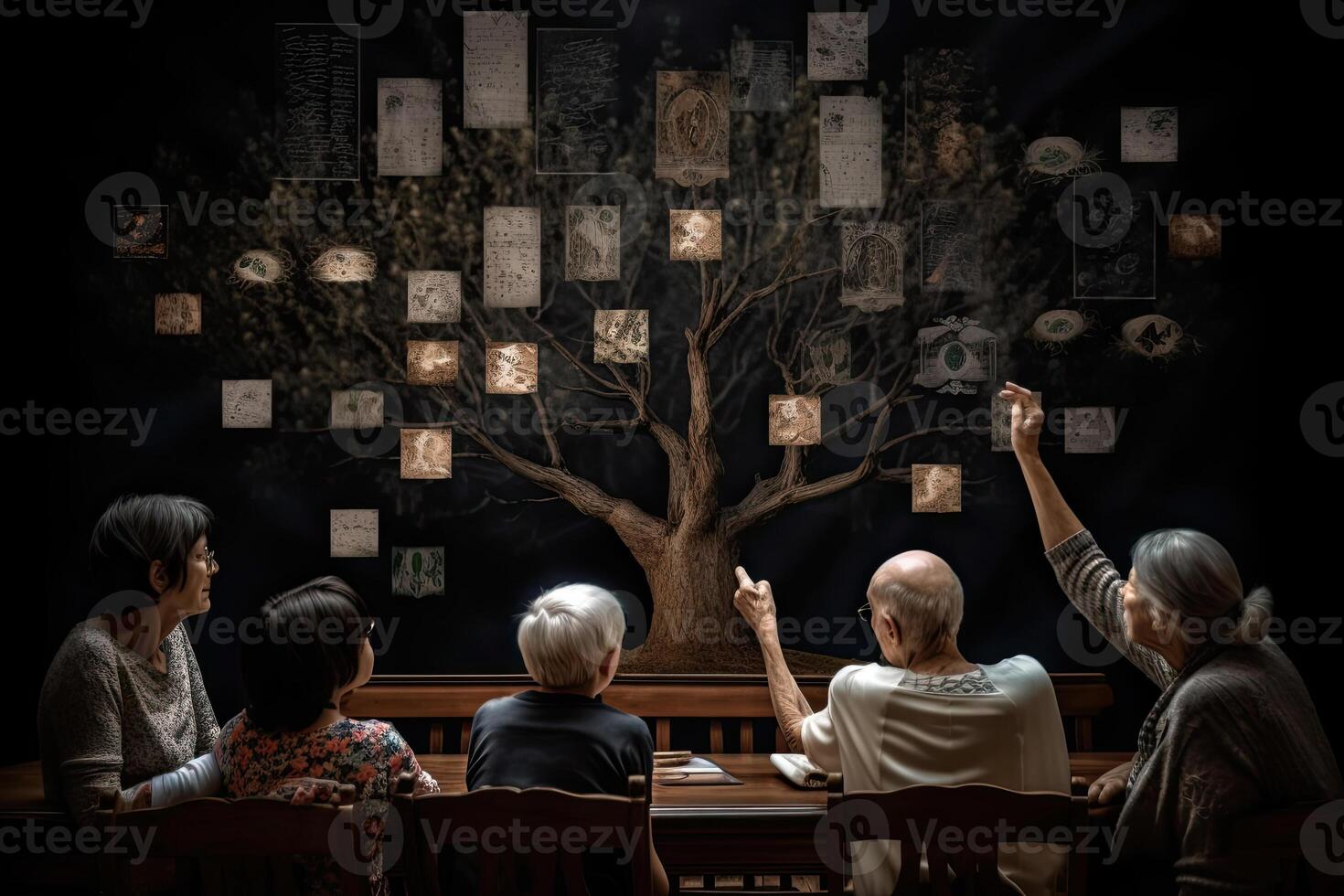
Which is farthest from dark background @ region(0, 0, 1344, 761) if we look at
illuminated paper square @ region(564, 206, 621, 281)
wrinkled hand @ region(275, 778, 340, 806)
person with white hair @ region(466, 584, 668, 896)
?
wrinkled hand @ region(275, 778, 340, 806)

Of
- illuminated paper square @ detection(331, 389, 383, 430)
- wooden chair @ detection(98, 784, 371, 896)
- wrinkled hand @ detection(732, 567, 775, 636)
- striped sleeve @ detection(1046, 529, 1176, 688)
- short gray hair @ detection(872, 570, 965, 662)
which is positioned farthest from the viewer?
illuminated paper square @ detection(331, 389, 383, 430)

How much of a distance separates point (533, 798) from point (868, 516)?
1.98 meters

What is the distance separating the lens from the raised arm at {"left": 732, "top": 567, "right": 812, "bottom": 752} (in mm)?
2715

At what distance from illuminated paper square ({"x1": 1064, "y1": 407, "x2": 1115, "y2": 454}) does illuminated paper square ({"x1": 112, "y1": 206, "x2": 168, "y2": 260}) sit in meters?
3.14

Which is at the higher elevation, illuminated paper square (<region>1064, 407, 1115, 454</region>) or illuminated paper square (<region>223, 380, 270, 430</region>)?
illuminated paper square (<region>223, 380, 270, 430</region>)

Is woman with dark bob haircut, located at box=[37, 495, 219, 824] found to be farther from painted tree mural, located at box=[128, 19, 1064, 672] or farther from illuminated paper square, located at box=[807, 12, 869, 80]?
illuminated paper square, located at box=[807, 12, 869, 80]

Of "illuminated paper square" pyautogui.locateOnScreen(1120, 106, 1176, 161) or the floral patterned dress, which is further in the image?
"illuminated paper square" pyautogui.locateOnScreen(1120, 106, 1176, 161)

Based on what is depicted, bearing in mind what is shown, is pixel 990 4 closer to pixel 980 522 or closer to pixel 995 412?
pixel 995 412

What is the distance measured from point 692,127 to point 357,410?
58.5 inches

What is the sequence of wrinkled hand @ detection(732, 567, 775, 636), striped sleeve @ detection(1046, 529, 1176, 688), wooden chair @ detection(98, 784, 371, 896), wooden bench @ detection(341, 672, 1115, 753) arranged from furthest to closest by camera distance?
wooden bench @ detection(341, 672, 1115, 753) → wrinkled hand @ detection(732, 567, 775, 636) → striped sleeve @ detection(1046, 529, 1176, 688) → wooden chair @ detection(98, 784, 371, 896)

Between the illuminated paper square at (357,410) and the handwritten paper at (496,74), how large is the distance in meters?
0.98

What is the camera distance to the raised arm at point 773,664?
271 cm

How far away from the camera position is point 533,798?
1.71 m

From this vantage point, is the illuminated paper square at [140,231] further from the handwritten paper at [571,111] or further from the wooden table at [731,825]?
the wooden table at [731,825]
